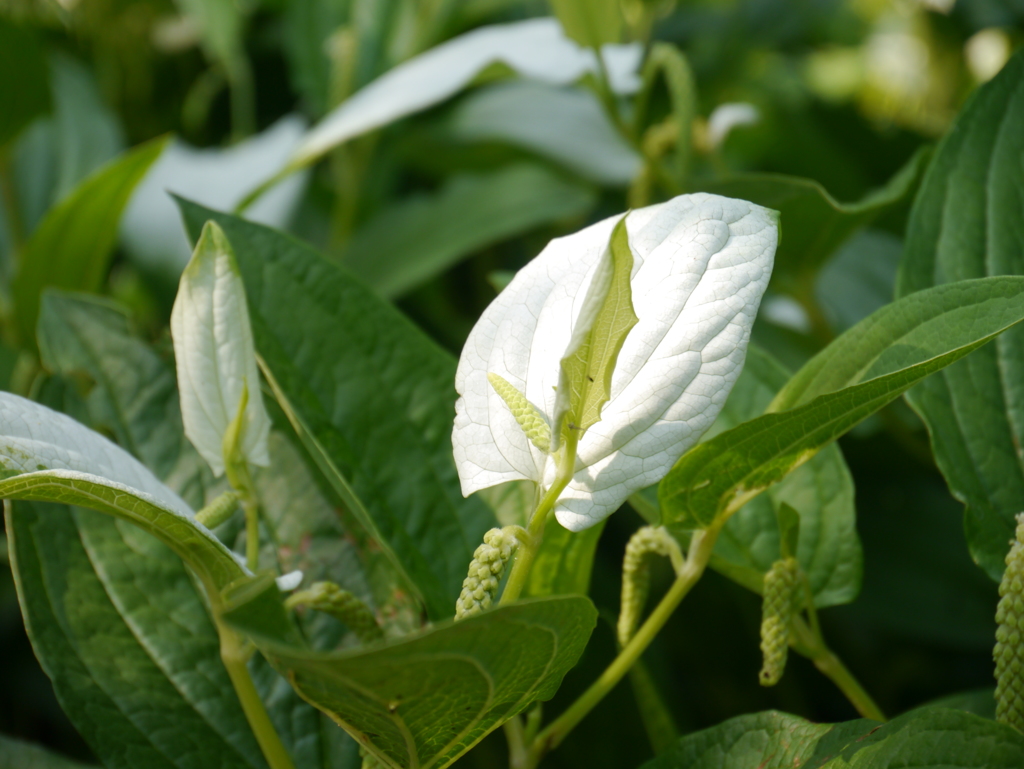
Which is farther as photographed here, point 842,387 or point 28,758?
point 28,758

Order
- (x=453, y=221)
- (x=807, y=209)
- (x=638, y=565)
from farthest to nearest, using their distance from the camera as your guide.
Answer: (x=453, y=221), (x=807, y=209), (x=638, y=565)

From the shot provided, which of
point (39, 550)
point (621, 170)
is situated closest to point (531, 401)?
point (39, 550)

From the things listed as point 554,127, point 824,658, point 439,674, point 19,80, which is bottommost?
point 824,658

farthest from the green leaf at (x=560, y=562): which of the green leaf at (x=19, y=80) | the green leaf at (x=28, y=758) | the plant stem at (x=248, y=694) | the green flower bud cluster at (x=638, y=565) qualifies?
the green leaf at (x=19, y=80)

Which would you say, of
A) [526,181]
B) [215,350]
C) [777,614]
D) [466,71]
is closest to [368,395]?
[215,350]

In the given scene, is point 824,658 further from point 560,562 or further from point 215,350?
point 215,350

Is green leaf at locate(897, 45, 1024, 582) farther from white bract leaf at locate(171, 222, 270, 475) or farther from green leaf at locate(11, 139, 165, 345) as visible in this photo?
green leaf at locate(11, 139, 165, 345)

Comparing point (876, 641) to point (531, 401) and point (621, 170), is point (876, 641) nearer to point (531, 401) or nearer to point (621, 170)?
point (621, 170)

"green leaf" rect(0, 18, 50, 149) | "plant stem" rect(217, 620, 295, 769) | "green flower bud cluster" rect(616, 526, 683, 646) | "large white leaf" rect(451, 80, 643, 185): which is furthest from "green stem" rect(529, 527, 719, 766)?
"green leaf" rect(0, 18, 50, 149)
